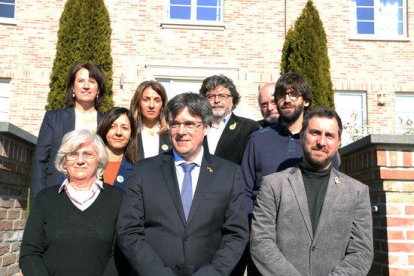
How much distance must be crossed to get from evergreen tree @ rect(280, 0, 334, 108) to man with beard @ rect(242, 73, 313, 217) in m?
8.12

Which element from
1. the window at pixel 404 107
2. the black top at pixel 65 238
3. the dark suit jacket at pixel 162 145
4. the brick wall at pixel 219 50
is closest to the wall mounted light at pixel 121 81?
the brick wall at pixel 219 50

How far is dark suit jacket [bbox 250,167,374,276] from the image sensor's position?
3055mm

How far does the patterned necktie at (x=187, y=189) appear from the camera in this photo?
312 cm

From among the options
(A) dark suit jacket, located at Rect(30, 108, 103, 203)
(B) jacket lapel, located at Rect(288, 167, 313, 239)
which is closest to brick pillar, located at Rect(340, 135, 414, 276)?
(B) jacket lapel, located at Rect(288, 167, 313, 239)

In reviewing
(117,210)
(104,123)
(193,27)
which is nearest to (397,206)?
(117,210)

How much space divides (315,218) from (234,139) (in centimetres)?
155

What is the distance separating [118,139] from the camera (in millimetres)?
4254

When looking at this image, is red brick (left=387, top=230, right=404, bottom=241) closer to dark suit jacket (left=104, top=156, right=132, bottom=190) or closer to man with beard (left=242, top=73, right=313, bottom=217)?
man with beard (left=242, top=73, right=313, bottom=217)

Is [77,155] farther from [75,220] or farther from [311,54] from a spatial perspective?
[311,54]

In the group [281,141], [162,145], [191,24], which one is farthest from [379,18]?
[281,141]

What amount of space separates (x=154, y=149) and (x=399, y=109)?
1118 centimetres

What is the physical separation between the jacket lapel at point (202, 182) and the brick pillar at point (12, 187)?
202cm

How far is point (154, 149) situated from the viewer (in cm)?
448

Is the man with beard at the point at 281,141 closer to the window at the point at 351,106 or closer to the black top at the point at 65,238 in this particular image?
the black top at the point at 65,238
